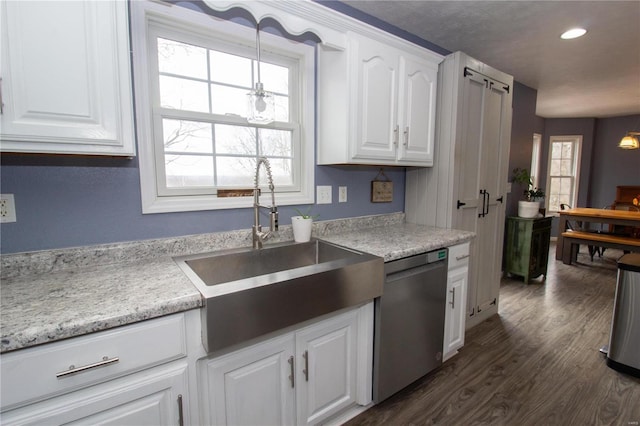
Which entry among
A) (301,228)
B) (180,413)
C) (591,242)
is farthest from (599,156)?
(180,413)

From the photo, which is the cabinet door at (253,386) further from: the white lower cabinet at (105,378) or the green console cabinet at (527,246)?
the green console cabinet at (527,246)

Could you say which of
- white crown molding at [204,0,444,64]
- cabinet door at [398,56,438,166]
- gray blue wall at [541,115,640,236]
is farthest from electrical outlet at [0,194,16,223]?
gray blue wall at [541,115,640,236]

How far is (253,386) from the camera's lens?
1.26 m

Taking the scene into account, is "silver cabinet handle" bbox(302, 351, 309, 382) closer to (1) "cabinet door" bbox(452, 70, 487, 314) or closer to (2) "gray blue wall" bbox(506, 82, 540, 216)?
(1) "cabinet door" bbox(452, 70, 487, 314)

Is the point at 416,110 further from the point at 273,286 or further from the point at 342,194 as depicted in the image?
the point at 273,286

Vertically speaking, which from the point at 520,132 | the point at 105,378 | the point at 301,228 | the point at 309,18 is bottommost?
the point at 105,378

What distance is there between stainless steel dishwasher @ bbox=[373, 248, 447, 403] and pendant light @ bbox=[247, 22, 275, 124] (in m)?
0.99

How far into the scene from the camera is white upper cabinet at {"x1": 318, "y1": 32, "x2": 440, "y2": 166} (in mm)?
1816

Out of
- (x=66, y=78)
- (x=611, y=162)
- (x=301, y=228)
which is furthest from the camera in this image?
(x=611, y=162)

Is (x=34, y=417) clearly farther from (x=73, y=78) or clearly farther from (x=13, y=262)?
(x=73, y=78)

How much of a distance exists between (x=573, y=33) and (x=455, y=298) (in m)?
2.35

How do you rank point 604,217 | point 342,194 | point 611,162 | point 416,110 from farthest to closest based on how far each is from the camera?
1. point 611,162
2. point 604,217
3. point 342,194
4. point 416,110

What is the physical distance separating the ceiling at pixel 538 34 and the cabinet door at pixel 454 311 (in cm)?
182

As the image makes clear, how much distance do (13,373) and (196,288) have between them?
1.60 ft
